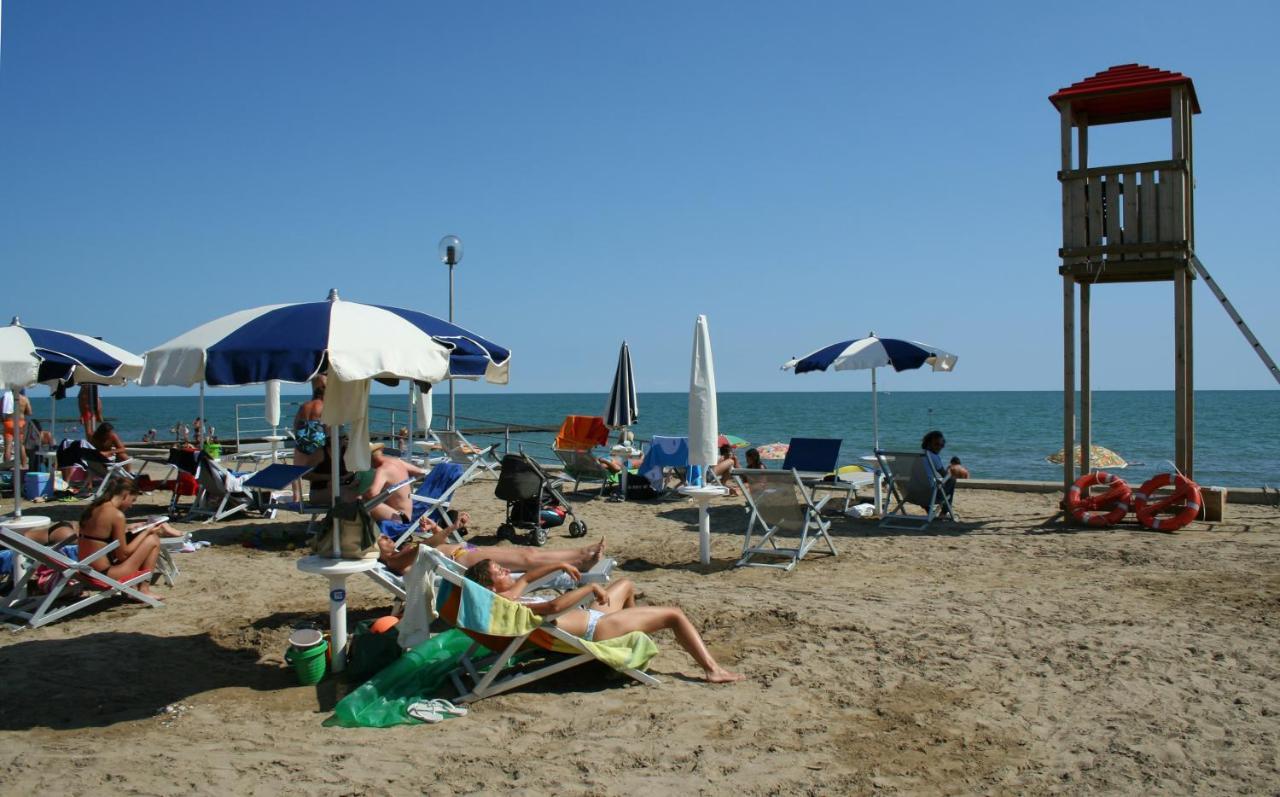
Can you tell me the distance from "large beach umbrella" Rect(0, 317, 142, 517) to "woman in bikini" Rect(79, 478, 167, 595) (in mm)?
1086

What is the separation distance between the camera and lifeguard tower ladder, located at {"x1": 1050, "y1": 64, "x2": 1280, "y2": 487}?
29.1 feet

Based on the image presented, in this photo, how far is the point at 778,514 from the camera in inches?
291

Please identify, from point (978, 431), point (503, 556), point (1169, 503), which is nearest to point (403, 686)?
point (503, 556)

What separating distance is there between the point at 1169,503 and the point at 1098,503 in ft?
1.91

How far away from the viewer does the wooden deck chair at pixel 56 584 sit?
Result: 530 cm

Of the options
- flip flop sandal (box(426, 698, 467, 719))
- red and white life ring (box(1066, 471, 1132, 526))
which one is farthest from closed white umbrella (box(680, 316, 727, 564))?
red and white life ring (box(1066, 471, 1132, 526))

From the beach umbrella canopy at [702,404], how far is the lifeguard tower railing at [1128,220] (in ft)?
13.7

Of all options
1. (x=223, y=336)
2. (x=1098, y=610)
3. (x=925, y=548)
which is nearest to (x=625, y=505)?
(x=925, y=548)

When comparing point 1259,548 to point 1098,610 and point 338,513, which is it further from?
point 338,513

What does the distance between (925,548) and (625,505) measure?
3768mm

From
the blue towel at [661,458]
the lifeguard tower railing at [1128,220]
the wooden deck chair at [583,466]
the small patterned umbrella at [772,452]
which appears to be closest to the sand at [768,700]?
the lifeguard tower railing at [1128,220]

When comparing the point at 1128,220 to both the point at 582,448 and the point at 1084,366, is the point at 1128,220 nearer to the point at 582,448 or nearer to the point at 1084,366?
the point at 1084,366

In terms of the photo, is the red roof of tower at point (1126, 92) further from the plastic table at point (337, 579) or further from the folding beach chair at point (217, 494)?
the folding beach chair at point (217, 494)

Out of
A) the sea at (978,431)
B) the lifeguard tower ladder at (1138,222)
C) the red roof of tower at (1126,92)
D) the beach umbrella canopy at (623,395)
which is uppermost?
the red roof of tower at (1126,92)
